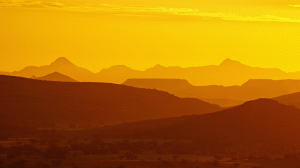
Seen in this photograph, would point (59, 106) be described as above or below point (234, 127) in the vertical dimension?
above

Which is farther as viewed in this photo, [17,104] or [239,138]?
[17,104]

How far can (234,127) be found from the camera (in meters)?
129

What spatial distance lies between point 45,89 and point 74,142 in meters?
73.7

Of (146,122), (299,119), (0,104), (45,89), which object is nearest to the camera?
(299,119)

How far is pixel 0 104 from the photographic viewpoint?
551 feet

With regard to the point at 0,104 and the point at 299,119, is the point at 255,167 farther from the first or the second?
the point at 0,104

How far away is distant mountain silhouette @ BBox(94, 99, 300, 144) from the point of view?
124 m

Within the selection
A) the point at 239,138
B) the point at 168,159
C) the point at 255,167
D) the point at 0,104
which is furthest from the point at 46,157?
the point at 0,104

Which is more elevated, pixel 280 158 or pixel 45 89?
pixel 45 89

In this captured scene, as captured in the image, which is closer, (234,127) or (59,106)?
(234,127)

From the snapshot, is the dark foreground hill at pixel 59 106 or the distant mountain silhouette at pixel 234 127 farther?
the dark foreground hill at pixel 59 106

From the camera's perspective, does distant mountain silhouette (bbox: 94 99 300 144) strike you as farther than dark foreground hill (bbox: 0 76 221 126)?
No

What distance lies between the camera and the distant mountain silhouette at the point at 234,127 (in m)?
124

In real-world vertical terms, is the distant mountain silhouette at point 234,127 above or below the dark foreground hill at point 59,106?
below
